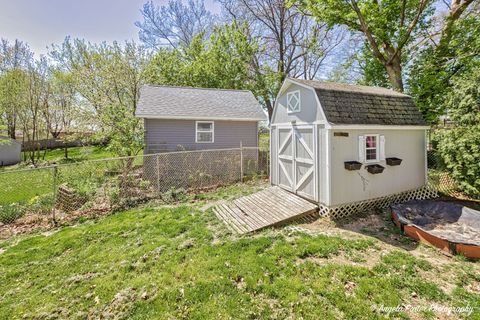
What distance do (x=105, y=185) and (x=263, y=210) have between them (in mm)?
5756

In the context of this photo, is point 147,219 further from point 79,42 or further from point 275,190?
point 79,42

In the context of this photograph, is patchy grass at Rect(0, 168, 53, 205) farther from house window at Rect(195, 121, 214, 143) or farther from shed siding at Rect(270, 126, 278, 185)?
shed siding at Rect(270, 126, 278, 185)

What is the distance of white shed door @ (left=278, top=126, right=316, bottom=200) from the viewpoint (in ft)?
23.0

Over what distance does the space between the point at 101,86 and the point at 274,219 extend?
1719 cm

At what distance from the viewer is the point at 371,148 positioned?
6922 millimetres

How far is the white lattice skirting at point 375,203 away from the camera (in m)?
6.55

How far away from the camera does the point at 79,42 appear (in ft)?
71.4

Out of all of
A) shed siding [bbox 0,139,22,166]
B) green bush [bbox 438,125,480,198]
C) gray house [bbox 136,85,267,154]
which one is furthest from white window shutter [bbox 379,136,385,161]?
shed siding [bbox 0,139,22,166]

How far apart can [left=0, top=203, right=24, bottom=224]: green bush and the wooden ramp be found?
20.4 ft

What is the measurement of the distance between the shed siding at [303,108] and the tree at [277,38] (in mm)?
14645

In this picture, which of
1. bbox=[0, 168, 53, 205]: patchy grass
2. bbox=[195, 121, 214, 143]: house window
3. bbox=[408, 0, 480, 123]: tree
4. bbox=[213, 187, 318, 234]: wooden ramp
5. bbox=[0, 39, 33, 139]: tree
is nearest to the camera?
bbox=[213, 187, 318, 234]: wooden ramp

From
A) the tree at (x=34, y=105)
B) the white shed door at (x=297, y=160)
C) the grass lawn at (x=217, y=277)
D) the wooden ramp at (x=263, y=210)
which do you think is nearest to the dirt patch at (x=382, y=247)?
the grass lawn at (x=217, y=277)

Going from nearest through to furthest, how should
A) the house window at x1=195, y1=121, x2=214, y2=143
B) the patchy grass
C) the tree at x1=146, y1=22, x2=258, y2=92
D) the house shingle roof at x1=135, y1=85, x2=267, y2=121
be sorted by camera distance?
the patchy grass, the house shingle roof at x1=135, y1=85, x2=267, y2=121, the house window at x1=195, y1=121, x2=214, y2=143, the tree at x1=146, y1=22, x2=258, y2=92

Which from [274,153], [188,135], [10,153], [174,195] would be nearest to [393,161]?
[274,153]
